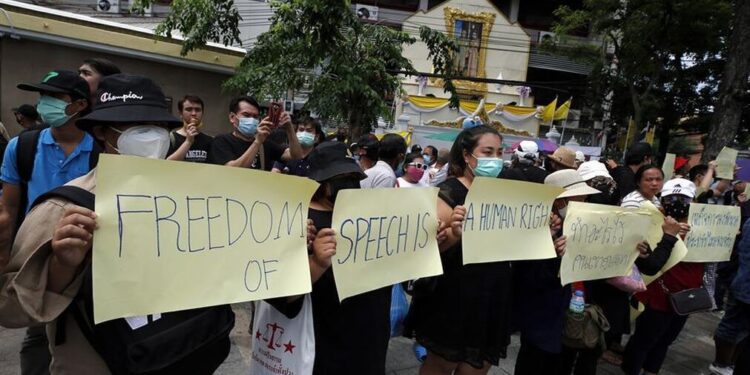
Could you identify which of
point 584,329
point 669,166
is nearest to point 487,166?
point 584,329

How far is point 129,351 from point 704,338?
5.99 meters

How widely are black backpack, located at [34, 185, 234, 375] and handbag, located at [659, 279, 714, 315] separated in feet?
10.9

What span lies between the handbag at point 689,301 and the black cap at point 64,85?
159 inches

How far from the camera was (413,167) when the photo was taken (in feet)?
17.0

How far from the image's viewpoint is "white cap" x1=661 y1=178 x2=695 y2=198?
3311mm

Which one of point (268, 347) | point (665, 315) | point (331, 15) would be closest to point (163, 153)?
point (268, 347)

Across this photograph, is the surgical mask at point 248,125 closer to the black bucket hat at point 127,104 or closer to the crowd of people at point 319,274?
the crowd of people at point 319,274

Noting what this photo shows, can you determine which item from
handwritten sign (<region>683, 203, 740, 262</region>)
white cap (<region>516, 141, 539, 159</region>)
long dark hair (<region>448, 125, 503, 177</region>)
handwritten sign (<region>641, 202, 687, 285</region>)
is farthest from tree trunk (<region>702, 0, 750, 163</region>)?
long dark hair (<region>448, 125, 503, 177</region>)

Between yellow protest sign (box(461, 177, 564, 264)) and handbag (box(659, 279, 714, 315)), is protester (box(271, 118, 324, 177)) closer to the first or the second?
yellow protest sign (box(461, 177, 564, 264))

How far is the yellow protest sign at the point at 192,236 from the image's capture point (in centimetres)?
128

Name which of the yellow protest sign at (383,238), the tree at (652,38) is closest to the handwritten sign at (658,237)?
the yellow protest sign at (383,238)

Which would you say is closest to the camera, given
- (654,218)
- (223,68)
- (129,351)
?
(129,351)

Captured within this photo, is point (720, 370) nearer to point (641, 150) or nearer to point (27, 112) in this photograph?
point (641, 150)

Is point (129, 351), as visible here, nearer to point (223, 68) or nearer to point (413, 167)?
point (413, 167)
